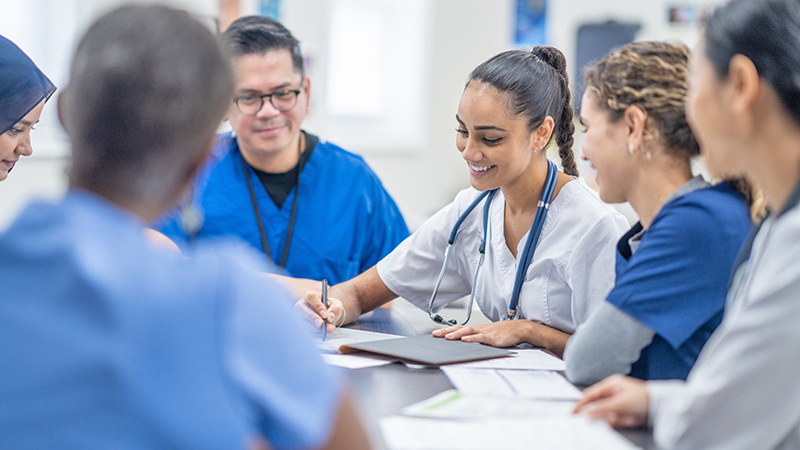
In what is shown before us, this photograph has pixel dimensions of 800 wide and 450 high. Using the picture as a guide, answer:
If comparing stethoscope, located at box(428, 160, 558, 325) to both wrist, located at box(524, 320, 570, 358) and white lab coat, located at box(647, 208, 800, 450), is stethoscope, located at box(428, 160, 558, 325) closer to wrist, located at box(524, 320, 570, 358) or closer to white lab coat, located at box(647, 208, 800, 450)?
wrist, located at box(524, 320, 570, 358)

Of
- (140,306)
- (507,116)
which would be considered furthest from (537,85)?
(140,306)

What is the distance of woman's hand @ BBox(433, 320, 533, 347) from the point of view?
141 cm

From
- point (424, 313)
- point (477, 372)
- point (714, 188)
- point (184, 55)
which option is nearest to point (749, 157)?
point (714, 188)

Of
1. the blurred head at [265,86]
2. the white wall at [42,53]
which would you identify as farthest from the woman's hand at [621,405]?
the white wall at [42,53]

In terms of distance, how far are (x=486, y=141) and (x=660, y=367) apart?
2.38ft

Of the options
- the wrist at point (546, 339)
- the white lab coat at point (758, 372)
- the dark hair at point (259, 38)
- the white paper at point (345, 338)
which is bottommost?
the white paper at point (345, 338)

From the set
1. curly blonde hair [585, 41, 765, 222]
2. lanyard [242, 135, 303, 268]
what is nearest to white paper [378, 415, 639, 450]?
curly blonde hair [585, 41, 765, 222]

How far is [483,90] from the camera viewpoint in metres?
1.65

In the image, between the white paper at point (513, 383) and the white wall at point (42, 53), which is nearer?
the white paper at point (513, 383)

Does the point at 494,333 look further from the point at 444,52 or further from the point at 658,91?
the point at 444,52

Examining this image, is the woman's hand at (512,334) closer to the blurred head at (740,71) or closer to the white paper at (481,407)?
the white paper at (481,407)

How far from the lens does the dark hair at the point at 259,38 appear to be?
2.06 meters

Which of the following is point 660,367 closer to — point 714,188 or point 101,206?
point 714,188

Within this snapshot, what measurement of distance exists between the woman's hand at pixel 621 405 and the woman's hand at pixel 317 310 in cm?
70
